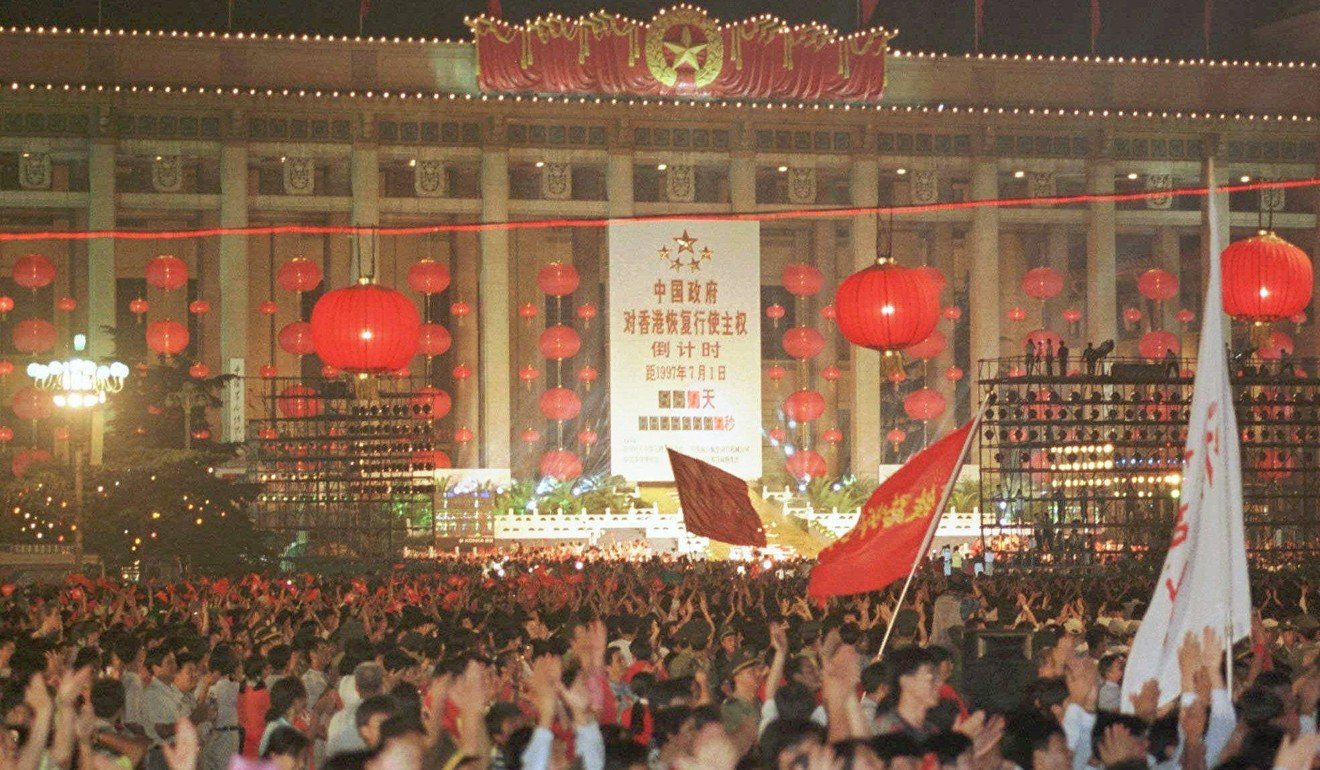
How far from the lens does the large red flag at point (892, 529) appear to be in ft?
32.4

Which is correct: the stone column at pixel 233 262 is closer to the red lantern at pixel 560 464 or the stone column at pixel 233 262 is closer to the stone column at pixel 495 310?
the stone column at pixel 495 310

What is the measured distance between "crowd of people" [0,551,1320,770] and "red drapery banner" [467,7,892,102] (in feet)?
50.3

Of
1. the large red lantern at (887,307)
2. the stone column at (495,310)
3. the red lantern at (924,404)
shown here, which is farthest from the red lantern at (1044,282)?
the large red lantern at (887,307)

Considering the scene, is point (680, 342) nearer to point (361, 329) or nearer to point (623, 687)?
point (361, 329)

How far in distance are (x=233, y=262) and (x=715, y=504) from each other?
57.1ft

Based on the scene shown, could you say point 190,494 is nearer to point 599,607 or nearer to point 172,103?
point 599,607

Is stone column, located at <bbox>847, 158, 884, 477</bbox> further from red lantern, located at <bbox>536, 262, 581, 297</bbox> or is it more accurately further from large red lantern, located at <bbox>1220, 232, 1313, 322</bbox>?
large red lantern, located at <bbox>1220, 232, 1313, 322</bbox>

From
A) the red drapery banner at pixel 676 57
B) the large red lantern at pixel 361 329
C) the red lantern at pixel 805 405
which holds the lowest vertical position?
the red lantern at pixel 805 405

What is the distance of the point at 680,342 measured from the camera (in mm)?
26797

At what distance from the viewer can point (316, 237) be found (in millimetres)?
33906

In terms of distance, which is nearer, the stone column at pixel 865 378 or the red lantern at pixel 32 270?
the red lantern at pixel 32 270

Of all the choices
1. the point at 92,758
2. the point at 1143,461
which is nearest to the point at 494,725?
the point at 92,758

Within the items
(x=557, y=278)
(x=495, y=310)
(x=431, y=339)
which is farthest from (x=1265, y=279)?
(x=495, y=310)

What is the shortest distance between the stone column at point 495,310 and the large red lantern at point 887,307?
14364 millimetres
